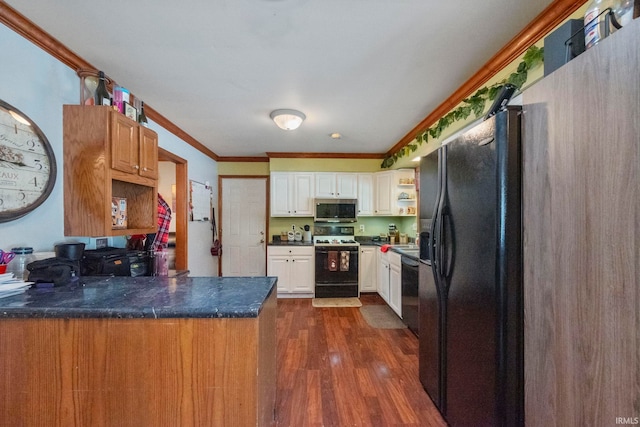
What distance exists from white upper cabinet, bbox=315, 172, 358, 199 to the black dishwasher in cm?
168

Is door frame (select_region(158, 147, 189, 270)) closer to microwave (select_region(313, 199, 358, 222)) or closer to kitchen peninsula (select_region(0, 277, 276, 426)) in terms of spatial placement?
microwave (select_region(313, 199, 358, 222))

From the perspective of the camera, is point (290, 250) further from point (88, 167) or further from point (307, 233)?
point (88, 167)

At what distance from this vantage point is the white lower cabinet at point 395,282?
3080mm

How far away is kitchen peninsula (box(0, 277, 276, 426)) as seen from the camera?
1.00 metres

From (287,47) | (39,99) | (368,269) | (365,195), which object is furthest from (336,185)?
(39,99)

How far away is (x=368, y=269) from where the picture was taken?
399 centimetres

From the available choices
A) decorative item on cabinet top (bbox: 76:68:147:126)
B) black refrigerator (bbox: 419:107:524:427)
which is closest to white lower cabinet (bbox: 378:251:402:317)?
black refrigerator (bbox: 419:107:524:427)

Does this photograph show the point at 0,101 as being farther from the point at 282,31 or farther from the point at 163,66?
the point at 282,31

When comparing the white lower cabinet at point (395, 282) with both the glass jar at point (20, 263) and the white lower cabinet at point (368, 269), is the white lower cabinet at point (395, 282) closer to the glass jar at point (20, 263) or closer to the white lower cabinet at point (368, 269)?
the white lower cabinet at point (368, 269)

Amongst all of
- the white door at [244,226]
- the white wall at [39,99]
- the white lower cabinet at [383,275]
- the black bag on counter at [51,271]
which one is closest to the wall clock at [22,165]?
the white wall at [39,99]

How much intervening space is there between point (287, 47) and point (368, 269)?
10.6 feet


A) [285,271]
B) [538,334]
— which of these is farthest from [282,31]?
[285,271]

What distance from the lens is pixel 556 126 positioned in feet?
3.01

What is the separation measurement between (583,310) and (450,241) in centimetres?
67
